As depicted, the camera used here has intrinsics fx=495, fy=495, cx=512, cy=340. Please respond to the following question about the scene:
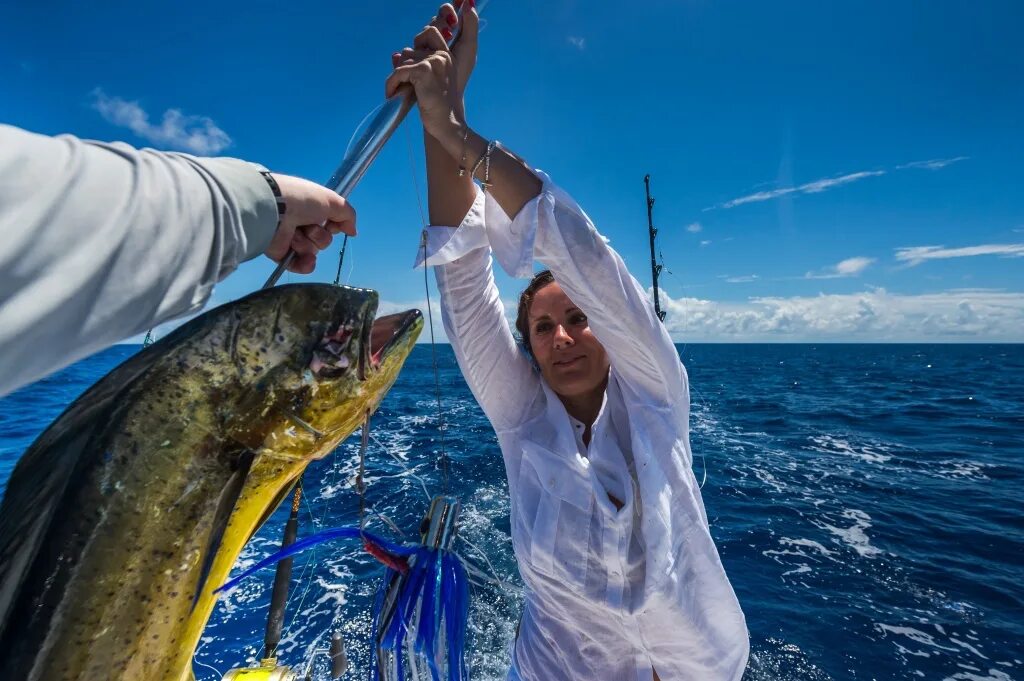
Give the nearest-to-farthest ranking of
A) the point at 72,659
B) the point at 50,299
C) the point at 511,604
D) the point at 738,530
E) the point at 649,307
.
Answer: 1. the point at 50,299
2. the point at 72,659
3. the point at 649,307
4. the point at 511,604
5. the point at 738,530

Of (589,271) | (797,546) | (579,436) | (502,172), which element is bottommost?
(797,546)

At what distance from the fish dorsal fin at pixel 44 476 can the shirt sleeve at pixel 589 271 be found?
107cm

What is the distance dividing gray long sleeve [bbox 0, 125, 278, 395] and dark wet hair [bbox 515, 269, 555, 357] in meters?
1.67

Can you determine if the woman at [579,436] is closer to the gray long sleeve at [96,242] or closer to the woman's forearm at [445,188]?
the woman's forearm at [445,188]

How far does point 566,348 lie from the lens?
2211mm

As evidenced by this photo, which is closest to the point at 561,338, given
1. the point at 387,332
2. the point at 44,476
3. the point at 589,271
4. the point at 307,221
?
the point at 589,271

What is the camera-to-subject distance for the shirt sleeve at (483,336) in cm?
207

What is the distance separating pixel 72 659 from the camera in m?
0.96

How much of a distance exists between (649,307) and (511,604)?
4951mm

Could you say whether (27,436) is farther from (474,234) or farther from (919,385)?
(919,385)

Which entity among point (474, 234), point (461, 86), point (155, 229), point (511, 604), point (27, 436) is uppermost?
point (461, 86)

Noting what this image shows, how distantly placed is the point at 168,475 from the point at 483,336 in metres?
1.32

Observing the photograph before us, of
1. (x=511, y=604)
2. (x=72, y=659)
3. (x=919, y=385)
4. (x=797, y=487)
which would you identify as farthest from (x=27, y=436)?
(x=919, y=385)

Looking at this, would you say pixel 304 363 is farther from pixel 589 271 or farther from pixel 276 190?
pixel 589 271
